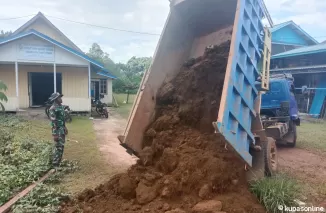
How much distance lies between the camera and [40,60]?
13.4 meters

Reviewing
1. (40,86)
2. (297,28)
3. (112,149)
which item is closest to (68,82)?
(40,86)

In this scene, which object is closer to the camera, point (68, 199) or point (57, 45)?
point (68, 199)

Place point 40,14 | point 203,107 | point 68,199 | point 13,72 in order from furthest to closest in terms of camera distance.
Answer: point 40,14
point 13,72
point 203,107
point 68,199

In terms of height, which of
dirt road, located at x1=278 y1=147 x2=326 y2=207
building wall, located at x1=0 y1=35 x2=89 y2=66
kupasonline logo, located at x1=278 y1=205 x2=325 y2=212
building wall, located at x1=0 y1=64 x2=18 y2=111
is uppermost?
building wall, located at x1=0 y1=35 x2=89 y2=66

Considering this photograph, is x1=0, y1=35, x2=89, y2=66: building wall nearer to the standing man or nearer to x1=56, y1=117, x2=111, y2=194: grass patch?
x1=56, y1=117, x2=111, y2=194: grass patch

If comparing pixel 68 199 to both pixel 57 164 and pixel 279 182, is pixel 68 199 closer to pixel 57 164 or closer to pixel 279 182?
pixel 57 164

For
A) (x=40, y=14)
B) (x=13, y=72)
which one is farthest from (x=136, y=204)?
(x=40, y=14)

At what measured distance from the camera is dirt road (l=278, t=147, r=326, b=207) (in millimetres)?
4320

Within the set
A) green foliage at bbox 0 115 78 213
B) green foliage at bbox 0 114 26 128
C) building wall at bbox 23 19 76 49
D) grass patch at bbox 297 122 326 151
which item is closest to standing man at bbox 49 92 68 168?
green foliage at bbox 0 115 78 213

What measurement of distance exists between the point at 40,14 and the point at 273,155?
17.8 m

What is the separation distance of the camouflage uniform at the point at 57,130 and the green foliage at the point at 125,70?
20.3m

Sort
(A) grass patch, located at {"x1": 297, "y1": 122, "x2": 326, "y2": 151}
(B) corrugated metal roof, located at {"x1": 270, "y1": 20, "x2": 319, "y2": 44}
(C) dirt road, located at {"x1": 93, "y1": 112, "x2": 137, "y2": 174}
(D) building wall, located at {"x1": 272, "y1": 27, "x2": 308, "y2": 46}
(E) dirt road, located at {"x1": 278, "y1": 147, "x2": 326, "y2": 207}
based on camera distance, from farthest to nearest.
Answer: (D) building wall, located at {"x1": 272, "y1": 27, "x2": 308, "y2": 46}, (B) corrugated metal roof, located at {"x1": 270, "y1": 20, "x2": 319, "y2": 44}, (A) grass patch, located at {"x1": 297, "y1": 122, "x2": 326, "y2": 151}, (C) dirt road, located at {"x1": 93, "y1": 112, "x2": 137, "y2": 174}, (E) dirt road, located at {"x1": 278, "y1": 147, "x2": 326, "y2": 207}

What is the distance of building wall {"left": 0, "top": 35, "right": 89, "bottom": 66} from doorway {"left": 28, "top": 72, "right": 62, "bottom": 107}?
1.69 m

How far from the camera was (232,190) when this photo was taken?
11.0 ft
